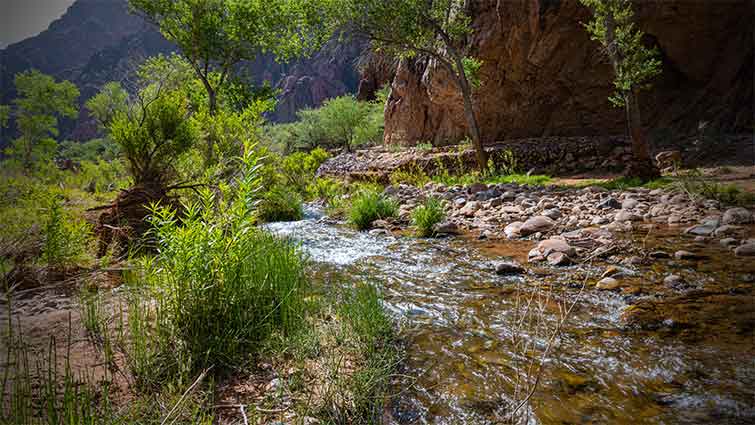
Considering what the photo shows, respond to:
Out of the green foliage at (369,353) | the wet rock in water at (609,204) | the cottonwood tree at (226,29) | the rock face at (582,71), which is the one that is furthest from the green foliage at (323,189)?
the green foliage at (369,353)

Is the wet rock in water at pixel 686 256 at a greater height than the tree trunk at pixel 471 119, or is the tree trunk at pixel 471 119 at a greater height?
the tree trunk at pixel 471 119

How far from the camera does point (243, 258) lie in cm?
223

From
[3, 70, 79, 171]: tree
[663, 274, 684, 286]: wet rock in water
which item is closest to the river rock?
[663, 274, 684, 286]: wet rock in water

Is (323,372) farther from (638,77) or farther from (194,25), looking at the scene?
(194,25)

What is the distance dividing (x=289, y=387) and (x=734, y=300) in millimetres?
3612

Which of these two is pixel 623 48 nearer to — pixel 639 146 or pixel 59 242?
pixel 639 146

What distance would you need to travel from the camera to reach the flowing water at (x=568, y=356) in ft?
5.90

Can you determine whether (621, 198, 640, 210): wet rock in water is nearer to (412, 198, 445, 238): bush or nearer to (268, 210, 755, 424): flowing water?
(268, 210, 755, 424): flowing water

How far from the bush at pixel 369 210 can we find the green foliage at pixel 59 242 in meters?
4.60

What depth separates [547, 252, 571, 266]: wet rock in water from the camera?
13.4ft

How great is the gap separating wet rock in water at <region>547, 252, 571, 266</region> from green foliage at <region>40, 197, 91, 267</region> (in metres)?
5.34

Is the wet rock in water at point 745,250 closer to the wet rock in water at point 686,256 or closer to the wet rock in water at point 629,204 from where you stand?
the wet rock in water at point 686,256

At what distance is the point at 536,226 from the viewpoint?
5.66 m

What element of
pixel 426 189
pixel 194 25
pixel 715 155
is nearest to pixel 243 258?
pixel 426 189
